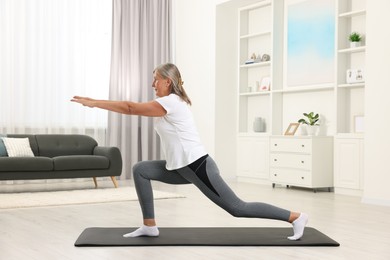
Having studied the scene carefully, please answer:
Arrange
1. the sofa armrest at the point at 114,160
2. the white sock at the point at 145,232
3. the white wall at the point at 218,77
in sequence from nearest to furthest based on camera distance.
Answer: the white sock at the point at 145,232, the sofa armrest at the point at 114,160, the white wall at the point at 218,77

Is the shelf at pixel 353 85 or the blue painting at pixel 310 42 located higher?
the blue painting at pixel 310 42

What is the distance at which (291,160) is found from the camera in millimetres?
7465

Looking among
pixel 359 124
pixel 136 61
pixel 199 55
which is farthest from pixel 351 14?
pixel 136 61

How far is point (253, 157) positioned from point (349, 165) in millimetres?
1762

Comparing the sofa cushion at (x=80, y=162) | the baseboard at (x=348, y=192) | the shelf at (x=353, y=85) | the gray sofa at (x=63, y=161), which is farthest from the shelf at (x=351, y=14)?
the sofa cushion at (x=80, y=162)

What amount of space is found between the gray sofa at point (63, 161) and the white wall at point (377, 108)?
10.1 ft

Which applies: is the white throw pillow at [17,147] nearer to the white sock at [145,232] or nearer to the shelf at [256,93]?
the shelf at [256,93]

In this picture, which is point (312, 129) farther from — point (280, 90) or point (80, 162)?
point (80, 162)

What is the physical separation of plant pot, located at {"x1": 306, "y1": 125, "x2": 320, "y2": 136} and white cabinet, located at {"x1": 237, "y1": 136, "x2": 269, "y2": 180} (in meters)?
0.73

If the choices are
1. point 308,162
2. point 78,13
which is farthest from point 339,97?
point 78,13

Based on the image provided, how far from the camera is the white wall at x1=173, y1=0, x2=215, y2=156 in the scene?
8797 millimetres

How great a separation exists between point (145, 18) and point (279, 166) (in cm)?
338

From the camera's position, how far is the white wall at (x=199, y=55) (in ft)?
28.9

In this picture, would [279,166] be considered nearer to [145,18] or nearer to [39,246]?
[145,18]
